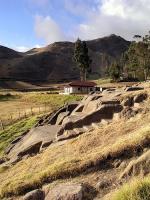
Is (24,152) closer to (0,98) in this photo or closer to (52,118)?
(52,118)

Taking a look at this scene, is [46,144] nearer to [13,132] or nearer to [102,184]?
[102,184]

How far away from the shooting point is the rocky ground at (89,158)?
14.6 metres

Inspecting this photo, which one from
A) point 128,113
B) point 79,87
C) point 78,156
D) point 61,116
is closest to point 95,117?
point 128,113

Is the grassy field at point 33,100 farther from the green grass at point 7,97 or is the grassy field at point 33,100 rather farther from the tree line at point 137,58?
the tree line at point 137,58

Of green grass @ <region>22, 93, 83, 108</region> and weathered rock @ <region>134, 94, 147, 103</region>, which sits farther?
green grass @ <region>22, 93, 83, 108</region>

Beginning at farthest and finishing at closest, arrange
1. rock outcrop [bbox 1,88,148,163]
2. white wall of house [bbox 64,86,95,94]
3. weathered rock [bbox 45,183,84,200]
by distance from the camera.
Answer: white wall of house [bbox 64,86,95,94] → rock outcrop [bbox 1,88,148,163] → weathered rock [bbox 45,183,84,200]

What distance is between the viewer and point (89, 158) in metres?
16.5

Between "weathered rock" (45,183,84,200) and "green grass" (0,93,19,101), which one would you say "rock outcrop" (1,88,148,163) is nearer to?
"weathered rock" (45,183,84,200)

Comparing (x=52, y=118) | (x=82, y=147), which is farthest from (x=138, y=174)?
(x=52, y=118)

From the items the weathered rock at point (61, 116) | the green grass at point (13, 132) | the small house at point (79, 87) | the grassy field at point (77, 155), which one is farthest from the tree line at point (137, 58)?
the grassy field at point (77, 155)

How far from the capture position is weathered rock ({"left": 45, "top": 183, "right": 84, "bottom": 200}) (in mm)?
13781

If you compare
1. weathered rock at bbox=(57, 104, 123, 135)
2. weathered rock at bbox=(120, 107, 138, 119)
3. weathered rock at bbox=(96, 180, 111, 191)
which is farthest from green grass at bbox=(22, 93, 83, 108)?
weathered rock at bbox=(96, 180, 111, 191)

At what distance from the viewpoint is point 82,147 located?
19062 mm

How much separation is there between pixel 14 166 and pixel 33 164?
2085 mm
